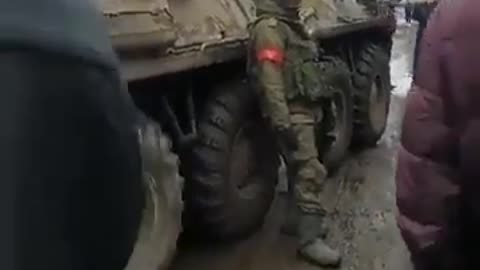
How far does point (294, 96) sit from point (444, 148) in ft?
11.8

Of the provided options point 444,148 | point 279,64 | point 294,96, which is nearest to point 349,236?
point 294,96

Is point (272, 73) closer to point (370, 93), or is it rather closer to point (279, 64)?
point (279, 64)

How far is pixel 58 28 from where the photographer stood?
3.70 ft

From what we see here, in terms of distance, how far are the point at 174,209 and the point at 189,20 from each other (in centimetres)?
104

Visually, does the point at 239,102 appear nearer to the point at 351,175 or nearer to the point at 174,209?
the point at 174,209

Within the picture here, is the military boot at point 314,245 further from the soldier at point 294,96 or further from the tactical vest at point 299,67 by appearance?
the tactical vest at point 299,67

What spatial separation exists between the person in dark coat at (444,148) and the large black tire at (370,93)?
5456mm

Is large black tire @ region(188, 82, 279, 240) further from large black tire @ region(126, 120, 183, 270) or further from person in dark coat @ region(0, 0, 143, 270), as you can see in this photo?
person in dark coat @ region(0, 0, 143, 270)

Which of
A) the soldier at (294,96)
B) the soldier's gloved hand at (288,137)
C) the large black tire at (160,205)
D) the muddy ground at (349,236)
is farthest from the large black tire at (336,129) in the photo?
the large black tire at (160,205)

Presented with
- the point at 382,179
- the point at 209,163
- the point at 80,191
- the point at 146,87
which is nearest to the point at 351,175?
the point at 382,179

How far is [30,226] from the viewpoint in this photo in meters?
1.14

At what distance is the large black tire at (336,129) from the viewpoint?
259 inches

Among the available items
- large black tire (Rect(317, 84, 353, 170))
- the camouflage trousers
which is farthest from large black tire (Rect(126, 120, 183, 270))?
large black tire (Rect(317, 84, 353, 170))

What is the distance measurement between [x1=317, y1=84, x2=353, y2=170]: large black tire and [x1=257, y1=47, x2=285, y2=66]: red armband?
817mm
